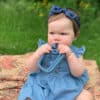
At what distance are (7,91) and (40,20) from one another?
2.26 m

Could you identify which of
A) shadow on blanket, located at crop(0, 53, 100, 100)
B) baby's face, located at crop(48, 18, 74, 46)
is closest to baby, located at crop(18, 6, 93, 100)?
baby's face, located at crop(48, 18, 74, 46)

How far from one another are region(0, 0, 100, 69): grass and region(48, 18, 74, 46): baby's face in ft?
4.81

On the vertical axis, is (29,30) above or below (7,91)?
above

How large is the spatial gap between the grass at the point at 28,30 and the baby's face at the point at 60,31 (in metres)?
1.47

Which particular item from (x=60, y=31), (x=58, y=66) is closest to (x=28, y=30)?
(x=58, y=66)

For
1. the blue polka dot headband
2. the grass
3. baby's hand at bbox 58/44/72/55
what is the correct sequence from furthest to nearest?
the grass → the blue polka dot headband → baby's hand at bbox 58/44/72/55

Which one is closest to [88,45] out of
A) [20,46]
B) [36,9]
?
[20,46]

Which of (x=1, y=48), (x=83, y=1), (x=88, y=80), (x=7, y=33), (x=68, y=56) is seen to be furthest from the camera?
(x=83, y=1)

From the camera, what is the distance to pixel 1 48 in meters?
6.09

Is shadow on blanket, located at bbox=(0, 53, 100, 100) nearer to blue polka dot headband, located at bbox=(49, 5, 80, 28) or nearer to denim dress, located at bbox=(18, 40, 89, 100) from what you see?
denim dress, located at bbox=(18, 40, 89, 100)

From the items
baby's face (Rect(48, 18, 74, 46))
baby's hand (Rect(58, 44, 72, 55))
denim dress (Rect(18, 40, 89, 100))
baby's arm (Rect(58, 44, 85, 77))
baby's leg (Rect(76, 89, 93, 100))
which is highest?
baby's face (Rect(48, 18, 74, 46))

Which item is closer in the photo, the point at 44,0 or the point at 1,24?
the point at 1,24

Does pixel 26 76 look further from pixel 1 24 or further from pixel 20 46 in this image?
pixel 1 24

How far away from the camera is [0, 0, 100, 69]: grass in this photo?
617 centimetres
